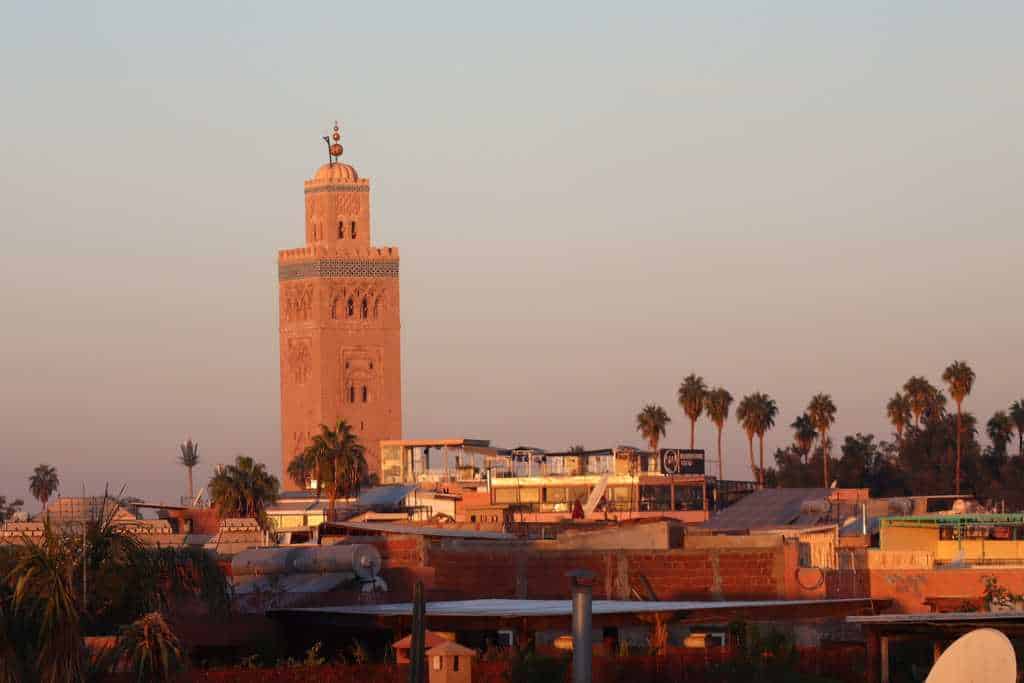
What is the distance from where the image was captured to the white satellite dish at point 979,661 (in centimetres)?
2314

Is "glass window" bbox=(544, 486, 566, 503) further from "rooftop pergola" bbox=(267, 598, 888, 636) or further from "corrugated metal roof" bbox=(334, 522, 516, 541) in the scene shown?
"rooftop pergola" bbox=(267, 598, 888, 636)

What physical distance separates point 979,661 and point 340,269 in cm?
9728

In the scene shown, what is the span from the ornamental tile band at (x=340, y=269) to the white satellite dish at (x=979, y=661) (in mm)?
96452

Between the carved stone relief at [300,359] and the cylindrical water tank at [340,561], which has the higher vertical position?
the carved stone relief at [300,359]

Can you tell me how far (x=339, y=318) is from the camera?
119 meters

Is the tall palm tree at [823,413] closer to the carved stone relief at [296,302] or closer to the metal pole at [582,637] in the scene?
the carved stone relief at [296,302]

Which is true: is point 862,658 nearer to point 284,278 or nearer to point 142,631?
point 142,631

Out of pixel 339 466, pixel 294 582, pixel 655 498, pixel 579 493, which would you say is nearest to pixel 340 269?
pixel 339 466

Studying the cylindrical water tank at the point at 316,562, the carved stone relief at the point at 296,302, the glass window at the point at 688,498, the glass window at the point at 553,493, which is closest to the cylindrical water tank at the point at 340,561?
the cylindrical water tank at the point at 316,562

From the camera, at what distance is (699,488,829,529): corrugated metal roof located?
76875 millimetres

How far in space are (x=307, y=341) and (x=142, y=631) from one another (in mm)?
91937

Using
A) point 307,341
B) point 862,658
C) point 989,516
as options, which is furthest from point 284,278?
point 862,658

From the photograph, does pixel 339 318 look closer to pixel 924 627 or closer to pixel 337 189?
pixel 337 189

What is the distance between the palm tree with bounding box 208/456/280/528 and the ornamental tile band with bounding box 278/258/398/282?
37715 mm
